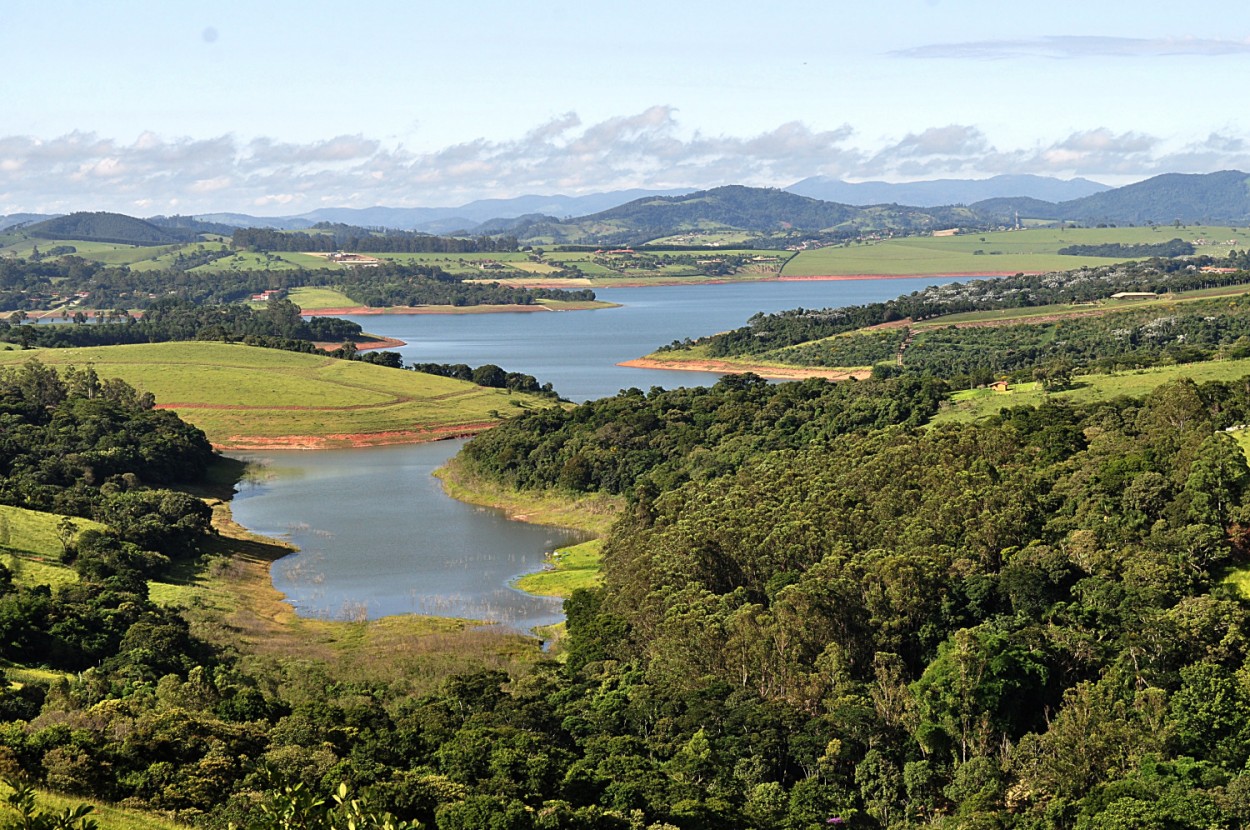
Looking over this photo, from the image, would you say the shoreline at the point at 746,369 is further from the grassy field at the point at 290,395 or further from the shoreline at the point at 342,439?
the shoreline at the point at 342,439

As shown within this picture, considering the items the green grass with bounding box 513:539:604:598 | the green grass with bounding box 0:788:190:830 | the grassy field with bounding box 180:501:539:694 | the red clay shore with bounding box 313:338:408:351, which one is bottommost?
the green grass with bounding box 513:539:604:598

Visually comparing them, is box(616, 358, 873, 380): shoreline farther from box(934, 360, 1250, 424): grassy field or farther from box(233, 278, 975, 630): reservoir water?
box(934, 360, 1250, 424): grassy field

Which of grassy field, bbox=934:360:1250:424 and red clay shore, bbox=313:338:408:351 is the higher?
grassy field, bbox=934:360:1250:424

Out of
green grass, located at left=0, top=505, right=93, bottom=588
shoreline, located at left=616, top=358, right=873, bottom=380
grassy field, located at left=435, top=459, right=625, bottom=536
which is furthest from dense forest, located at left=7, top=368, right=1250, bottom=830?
shoreline, located at left=616, top=358, right=873, bottom=380

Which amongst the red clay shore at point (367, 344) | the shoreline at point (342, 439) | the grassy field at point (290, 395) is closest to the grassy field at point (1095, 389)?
the shoreline at point (342, 439)

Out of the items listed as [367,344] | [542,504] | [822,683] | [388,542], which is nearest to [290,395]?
[542,504]

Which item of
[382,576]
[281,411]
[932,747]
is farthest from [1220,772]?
[281,411]

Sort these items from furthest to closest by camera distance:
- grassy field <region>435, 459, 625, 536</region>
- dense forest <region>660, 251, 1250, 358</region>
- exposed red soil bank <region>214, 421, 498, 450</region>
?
dense forest <region>660, 251, 1250, 358</region>, exposed red soil bank <region>214, 421, 498, 450</region>, grassy field <region>435, 459, 625, 536</region>
